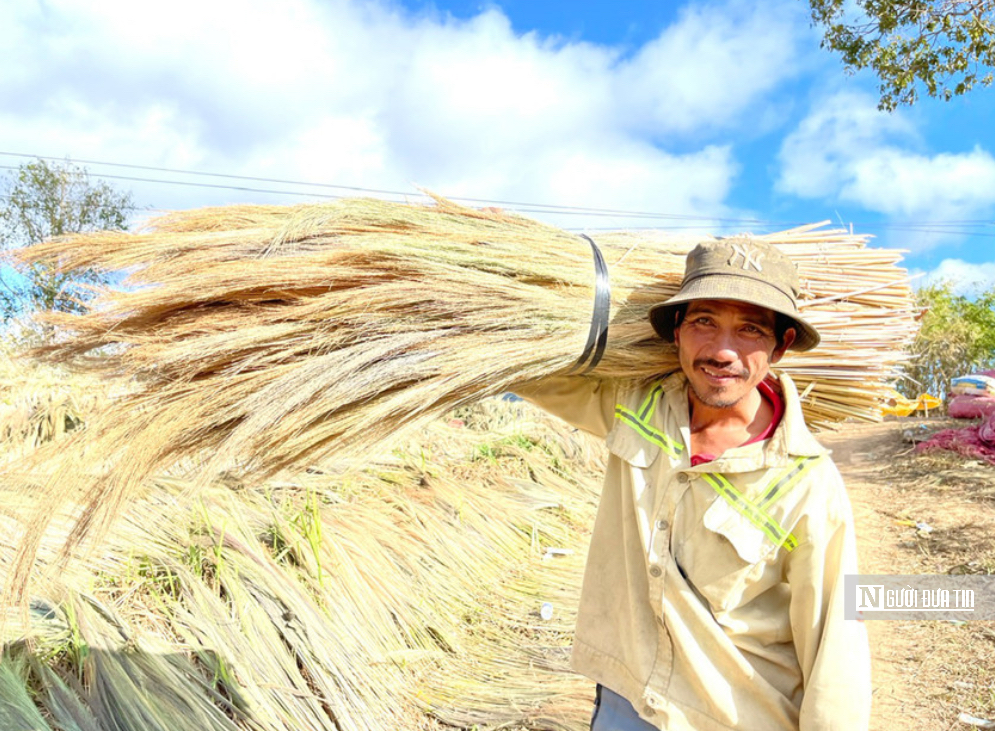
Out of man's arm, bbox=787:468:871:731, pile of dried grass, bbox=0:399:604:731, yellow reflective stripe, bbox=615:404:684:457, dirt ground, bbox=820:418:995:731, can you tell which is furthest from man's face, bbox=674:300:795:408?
dirt ground, bbox=820:418:995:731

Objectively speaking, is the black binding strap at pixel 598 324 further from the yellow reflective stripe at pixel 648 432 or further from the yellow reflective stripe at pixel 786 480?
the yellow reflective stripe at pixel 786 480

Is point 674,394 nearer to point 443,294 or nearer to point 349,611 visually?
point 443,294

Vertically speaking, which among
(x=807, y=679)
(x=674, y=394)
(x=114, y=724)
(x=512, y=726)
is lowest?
(x=114, y=724)

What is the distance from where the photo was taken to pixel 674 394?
164 centimetres

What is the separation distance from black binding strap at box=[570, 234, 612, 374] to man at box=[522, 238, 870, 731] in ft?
0.35

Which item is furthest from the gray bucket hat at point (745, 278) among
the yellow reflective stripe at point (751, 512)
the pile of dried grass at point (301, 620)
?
the pile of dried grass at point (301, 620)

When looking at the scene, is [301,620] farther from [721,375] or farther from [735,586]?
[721,375]

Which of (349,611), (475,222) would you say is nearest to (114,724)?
(349,611)

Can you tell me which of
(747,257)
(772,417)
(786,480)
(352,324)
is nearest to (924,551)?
(772,417)

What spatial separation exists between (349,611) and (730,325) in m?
2.02

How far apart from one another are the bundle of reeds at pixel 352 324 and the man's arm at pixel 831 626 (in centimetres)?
48

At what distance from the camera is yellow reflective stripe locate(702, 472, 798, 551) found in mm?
1404

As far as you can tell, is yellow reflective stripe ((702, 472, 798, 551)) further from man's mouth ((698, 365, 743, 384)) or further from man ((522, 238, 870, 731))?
man's mouth ((698, 365, 743, 384))

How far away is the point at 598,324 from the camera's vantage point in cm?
163
